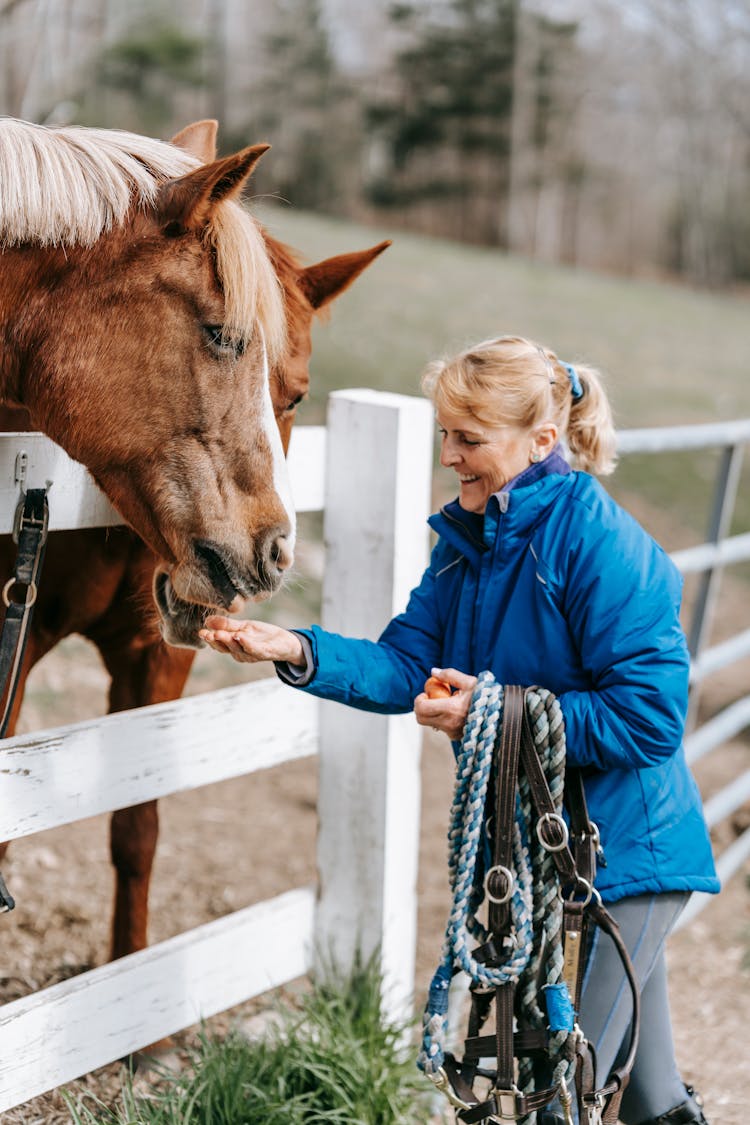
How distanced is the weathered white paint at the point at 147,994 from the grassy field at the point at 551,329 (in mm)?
5975

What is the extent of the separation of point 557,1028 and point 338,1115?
743 mm

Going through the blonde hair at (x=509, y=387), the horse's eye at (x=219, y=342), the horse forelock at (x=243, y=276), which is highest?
the horse forelock at (x=243, y=276)

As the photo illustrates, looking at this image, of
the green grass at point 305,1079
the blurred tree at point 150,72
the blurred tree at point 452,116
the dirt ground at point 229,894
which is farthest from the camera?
the blurred tree at point 452,116

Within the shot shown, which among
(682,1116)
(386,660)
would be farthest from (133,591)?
(682,1116)

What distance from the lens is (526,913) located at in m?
1.78

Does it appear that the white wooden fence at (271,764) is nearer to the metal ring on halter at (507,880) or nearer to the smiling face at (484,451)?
the smiling face at (484,451)

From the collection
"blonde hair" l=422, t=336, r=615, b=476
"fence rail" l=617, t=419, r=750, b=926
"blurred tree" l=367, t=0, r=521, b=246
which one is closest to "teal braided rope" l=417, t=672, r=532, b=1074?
"blonde hair" l=422, t=336, r=615, b=476

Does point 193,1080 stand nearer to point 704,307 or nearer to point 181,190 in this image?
point 181,190

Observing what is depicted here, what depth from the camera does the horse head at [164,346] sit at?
177 cm

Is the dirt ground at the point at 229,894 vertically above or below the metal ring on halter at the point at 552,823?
below

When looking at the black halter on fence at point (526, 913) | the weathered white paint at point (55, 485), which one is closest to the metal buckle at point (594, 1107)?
the black halter on fence at point (526, 913)

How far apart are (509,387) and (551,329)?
44.8 ft

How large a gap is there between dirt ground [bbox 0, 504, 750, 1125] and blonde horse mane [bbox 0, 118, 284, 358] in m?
1.62

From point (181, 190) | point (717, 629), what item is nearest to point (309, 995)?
point (181, 190)
